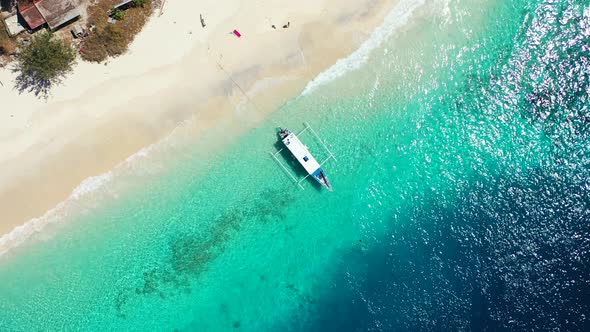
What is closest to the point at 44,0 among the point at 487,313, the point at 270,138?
the point at 270,138

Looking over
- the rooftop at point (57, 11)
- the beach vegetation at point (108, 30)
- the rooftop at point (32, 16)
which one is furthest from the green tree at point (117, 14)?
the rooftop at point (32, 16)

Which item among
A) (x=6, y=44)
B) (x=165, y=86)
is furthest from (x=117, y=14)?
(x=6, y=44)

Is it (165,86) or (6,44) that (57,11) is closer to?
(6,44)

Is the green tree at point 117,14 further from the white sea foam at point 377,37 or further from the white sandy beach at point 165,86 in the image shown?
the white sea foam at point 377,37

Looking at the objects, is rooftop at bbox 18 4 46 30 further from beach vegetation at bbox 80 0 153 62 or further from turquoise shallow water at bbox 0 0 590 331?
turquoise shallow water at bbox 0 0 590 331

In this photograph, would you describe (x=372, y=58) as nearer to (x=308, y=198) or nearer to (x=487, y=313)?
(x=308, y=198)

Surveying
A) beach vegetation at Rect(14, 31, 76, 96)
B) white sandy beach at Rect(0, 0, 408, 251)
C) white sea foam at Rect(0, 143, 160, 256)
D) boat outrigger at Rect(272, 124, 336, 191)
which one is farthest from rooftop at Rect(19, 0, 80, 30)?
boat outrigger at Rect(272, 124, 336, 191)
